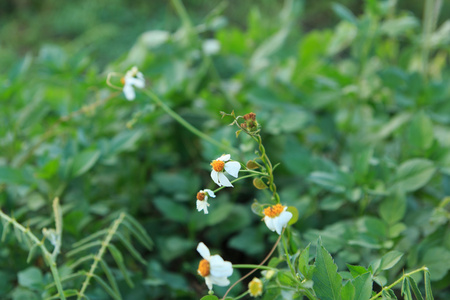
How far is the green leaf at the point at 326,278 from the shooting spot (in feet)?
1.51

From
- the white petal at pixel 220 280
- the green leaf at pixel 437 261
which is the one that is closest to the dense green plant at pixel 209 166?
the green leaf at pixel 437 261

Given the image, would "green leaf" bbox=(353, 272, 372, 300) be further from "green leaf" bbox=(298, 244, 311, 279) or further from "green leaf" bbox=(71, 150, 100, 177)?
"green leaf" bbox=(71, 150, 100, 177)

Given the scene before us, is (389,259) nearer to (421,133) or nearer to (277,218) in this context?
(277,218)

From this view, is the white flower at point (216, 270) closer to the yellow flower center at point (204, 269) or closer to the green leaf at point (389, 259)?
the yellow flower center at point (204, 269)

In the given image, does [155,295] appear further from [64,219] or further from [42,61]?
[42,61]

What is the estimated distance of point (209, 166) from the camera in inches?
29.3

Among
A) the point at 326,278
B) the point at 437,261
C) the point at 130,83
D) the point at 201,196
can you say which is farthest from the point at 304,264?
the point at 130,83

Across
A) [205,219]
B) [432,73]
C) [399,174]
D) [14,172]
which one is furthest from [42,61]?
[432,73]

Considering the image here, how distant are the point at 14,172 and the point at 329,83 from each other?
62cm

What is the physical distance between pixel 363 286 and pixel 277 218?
115 millimetres

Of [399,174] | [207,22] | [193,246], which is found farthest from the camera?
[207,22]

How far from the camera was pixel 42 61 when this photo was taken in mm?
933

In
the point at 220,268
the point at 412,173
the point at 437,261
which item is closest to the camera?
the point at 220,268

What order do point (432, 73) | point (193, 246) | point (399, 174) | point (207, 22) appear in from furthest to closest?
point (432, 73) < point (207, 22) < point (193, 246) < point (399, 174)
